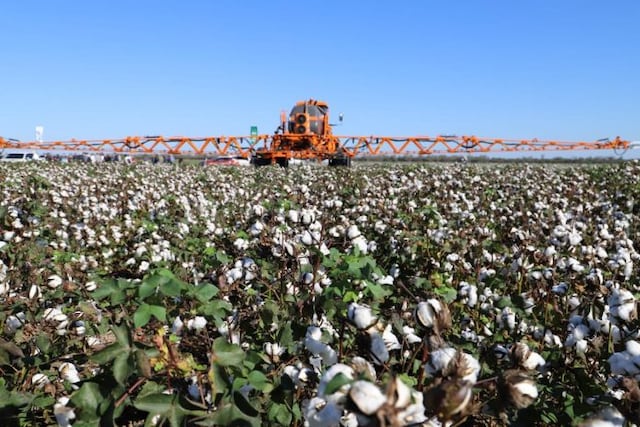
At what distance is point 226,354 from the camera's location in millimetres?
1600

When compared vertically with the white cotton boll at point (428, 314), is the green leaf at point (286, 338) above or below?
below

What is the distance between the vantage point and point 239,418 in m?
1.50

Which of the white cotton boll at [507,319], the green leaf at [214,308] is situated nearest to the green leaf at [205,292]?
the green leaf at [214,308]

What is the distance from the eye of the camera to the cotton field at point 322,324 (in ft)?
4.43

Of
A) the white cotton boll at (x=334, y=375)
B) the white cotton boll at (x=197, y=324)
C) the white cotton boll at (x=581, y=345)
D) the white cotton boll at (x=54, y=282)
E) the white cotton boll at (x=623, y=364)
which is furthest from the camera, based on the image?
the white cotton boll at (x=54, y=282)

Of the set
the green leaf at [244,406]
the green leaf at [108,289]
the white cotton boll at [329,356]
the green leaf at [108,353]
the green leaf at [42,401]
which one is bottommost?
the green leaf at [42,401]

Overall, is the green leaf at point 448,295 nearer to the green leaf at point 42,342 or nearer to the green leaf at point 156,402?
the green leaf at point 156,402

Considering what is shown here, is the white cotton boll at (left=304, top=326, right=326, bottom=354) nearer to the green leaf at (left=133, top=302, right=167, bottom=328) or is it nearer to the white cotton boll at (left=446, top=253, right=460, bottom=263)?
the green leaf at (left=133, top=302, right=167, bottom=328)

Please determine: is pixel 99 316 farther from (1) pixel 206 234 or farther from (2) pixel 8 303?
(1) pixel 206 234

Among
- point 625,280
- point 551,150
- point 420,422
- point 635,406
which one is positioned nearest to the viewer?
point 420,422

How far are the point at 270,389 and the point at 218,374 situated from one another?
242 millimetres

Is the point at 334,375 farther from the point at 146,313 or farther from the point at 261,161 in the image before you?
the point at 261,161

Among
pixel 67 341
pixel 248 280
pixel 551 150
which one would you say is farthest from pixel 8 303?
pixel 551 150

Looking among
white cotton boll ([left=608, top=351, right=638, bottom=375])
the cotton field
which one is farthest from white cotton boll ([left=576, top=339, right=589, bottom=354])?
white cotton boll ([left=608, top=351, right=638, bottom=375])
